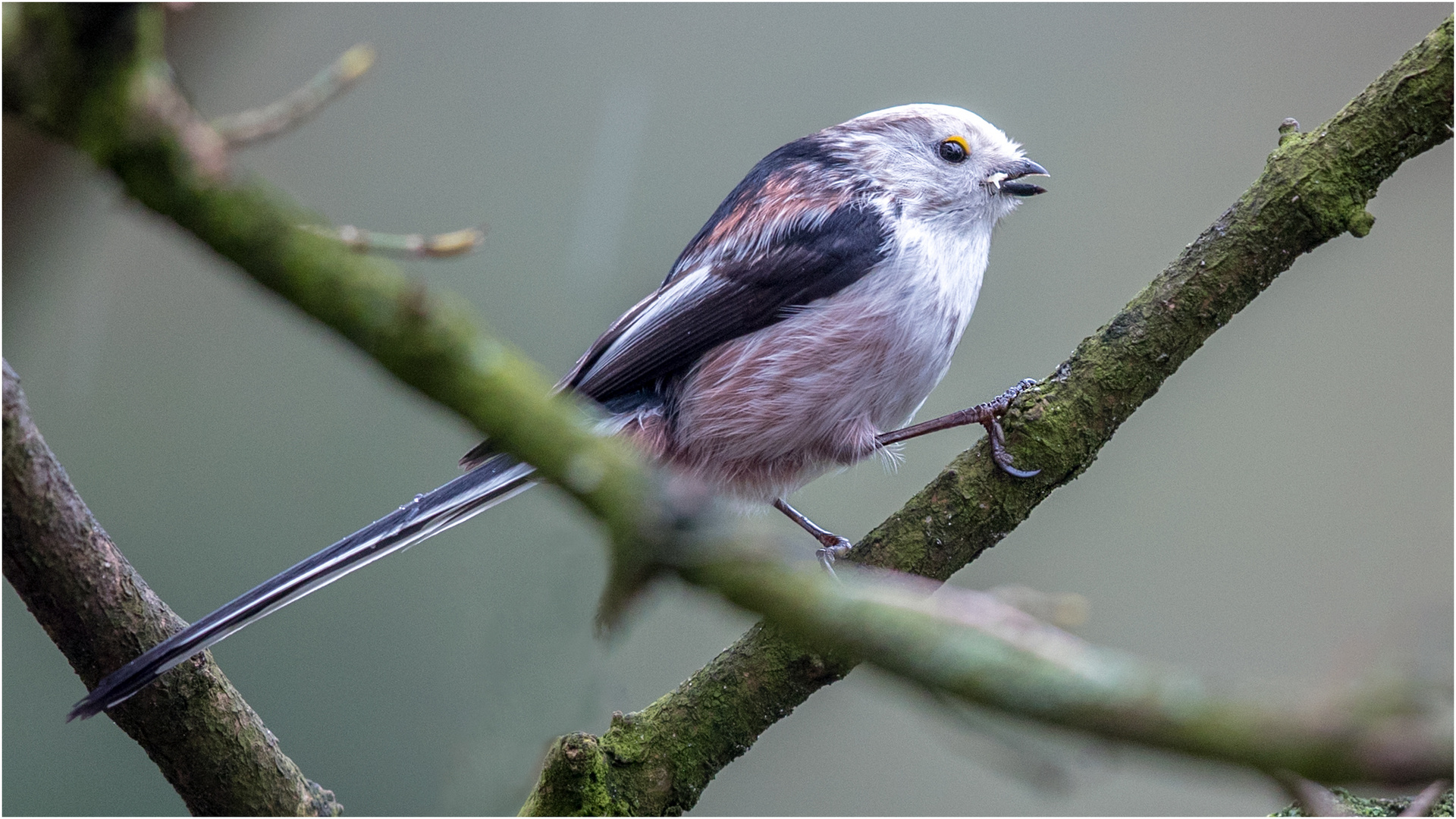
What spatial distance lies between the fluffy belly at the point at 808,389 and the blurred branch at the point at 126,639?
1059mm

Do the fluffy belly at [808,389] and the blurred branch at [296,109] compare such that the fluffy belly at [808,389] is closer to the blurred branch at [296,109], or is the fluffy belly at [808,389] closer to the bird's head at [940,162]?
the bird's head at [940,162]

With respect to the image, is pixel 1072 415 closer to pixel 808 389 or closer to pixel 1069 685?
pixel 808 389

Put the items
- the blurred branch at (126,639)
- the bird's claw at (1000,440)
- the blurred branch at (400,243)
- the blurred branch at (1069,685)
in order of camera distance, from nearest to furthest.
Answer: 1. the blurred branch at (1069,685)
2. the blurred branch at (400,243)
3. the blurred branch at (126,639)
4. the bird's claw at (1000,440)

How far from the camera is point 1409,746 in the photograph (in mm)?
603

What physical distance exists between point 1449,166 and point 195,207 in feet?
10.2

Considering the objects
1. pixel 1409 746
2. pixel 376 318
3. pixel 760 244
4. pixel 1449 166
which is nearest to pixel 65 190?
pixel 760 244

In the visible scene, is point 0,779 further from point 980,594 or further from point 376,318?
point 980,594

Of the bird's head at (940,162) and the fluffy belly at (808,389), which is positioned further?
the bird's head at (940,162)

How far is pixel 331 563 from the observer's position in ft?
5.43

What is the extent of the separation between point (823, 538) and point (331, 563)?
4.03 ft

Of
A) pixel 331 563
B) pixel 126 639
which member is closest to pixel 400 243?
pixel 331 563

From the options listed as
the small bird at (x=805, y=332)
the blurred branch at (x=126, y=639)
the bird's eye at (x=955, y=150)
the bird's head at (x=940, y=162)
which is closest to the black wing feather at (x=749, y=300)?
the small bird at (x=805, y=332)

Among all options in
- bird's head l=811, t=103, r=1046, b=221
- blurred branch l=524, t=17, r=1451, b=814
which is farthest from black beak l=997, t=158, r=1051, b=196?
blurred branch l=524, t=17, r=1451, b=814

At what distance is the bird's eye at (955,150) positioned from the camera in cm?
250
